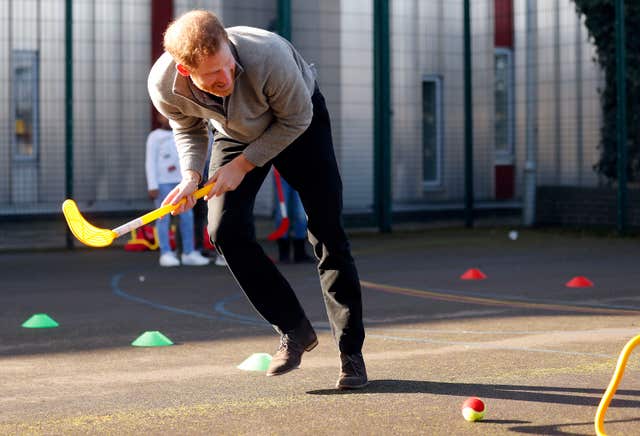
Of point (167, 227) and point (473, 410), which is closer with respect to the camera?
point (473, 410)

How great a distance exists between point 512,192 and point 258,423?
13.7 meters

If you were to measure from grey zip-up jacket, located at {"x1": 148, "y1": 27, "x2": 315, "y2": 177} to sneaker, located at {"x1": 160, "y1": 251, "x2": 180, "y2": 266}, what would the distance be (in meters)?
6.84

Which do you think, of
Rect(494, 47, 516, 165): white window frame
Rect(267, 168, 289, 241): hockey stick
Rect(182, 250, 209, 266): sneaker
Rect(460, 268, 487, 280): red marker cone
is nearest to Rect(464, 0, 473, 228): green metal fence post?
Rect(494, 47, 516, 165): white window frame

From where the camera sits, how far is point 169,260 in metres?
11.7

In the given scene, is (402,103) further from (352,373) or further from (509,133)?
(352,373)

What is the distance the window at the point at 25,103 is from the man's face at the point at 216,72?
11540mm

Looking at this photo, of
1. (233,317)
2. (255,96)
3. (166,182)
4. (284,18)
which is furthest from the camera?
(284,18)

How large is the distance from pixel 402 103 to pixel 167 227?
6.11 m

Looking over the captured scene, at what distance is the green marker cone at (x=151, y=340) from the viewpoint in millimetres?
6539

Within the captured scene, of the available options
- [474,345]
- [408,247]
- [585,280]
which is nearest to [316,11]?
[408,247]

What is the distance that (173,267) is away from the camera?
455 inches

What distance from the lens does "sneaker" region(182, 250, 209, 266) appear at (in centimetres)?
1169

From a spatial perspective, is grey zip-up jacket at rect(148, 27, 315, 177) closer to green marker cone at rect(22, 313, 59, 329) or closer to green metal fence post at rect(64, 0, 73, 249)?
green marker cone at rect(22, 313, 59, 329)

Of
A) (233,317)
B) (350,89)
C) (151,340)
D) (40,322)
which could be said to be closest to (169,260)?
(233,317)
